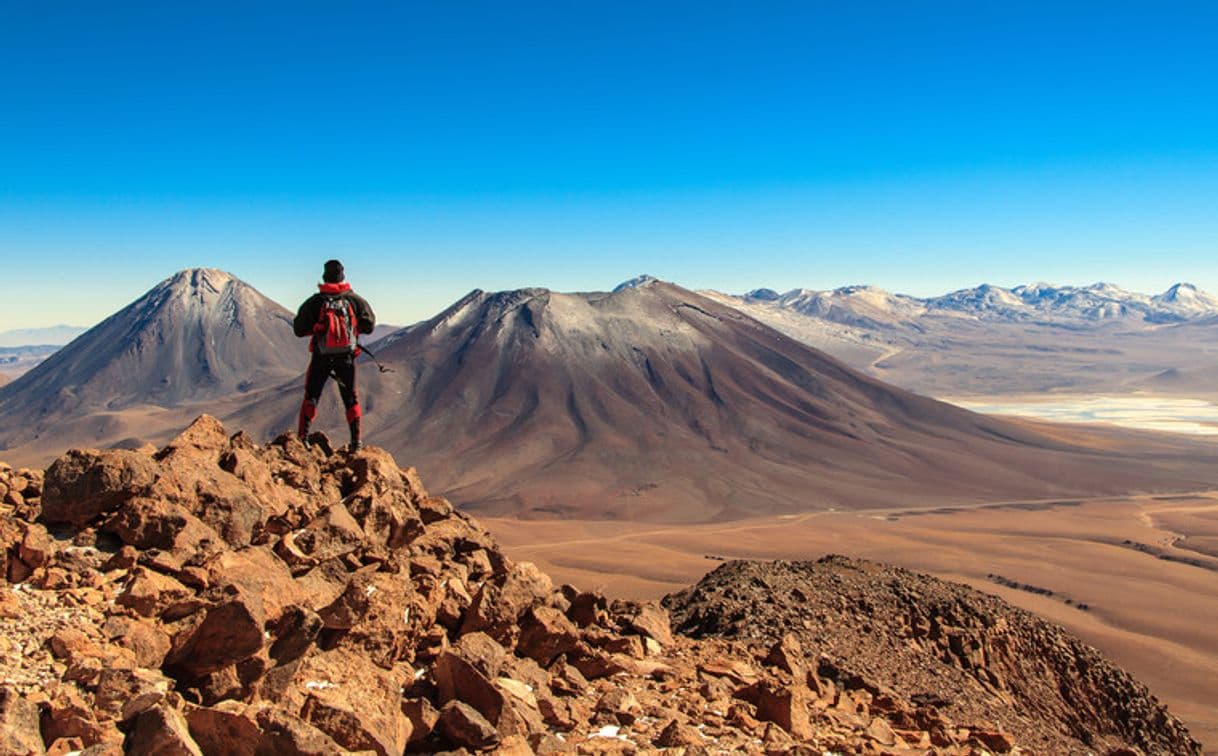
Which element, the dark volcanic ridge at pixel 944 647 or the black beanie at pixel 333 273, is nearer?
the black beanie at pixel 333 273

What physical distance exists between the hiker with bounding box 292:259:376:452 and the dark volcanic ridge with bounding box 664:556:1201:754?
198 inches

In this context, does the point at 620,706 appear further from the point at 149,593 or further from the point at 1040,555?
the point at 1040,555

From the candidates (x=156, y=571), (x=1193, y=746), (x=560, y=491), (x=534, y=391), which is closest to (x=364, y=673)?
(x=156, y=571)

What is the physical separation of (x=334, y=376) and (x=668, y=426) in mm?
78761

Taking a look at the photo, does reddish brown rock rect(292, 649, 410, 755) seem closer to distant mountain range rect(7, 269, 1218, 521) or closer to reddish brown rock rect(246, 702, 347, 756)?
reddish brown rock rect(246, 702, 347, 756)

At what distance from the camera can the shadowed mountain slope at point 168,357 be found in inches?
5049

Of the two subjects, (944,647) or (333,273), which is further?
(944,647)

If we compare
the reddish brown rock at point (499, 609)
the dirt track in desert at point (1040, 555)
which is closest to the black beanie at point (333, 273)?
the reddish brown rock at point (499, 609)

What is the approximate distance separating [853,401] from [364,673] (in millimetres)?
97058

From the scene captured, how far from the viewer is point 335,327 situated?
914 centimetres

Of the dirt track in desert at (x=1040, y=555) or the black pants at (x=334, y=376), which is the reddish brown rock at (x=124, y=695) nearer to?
the black pants at (x=334, y=376)

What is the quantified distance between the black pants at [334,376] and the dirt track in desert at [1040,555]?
19.6 meters

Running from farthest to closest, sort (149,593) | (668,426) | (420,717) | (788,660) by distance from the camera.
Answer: (668,426) → (788,660) → (149,593) → (420,717)

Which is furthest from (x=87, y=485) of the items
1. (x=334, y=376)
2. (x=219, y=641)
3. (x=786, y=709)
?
(x=786, y=709)
